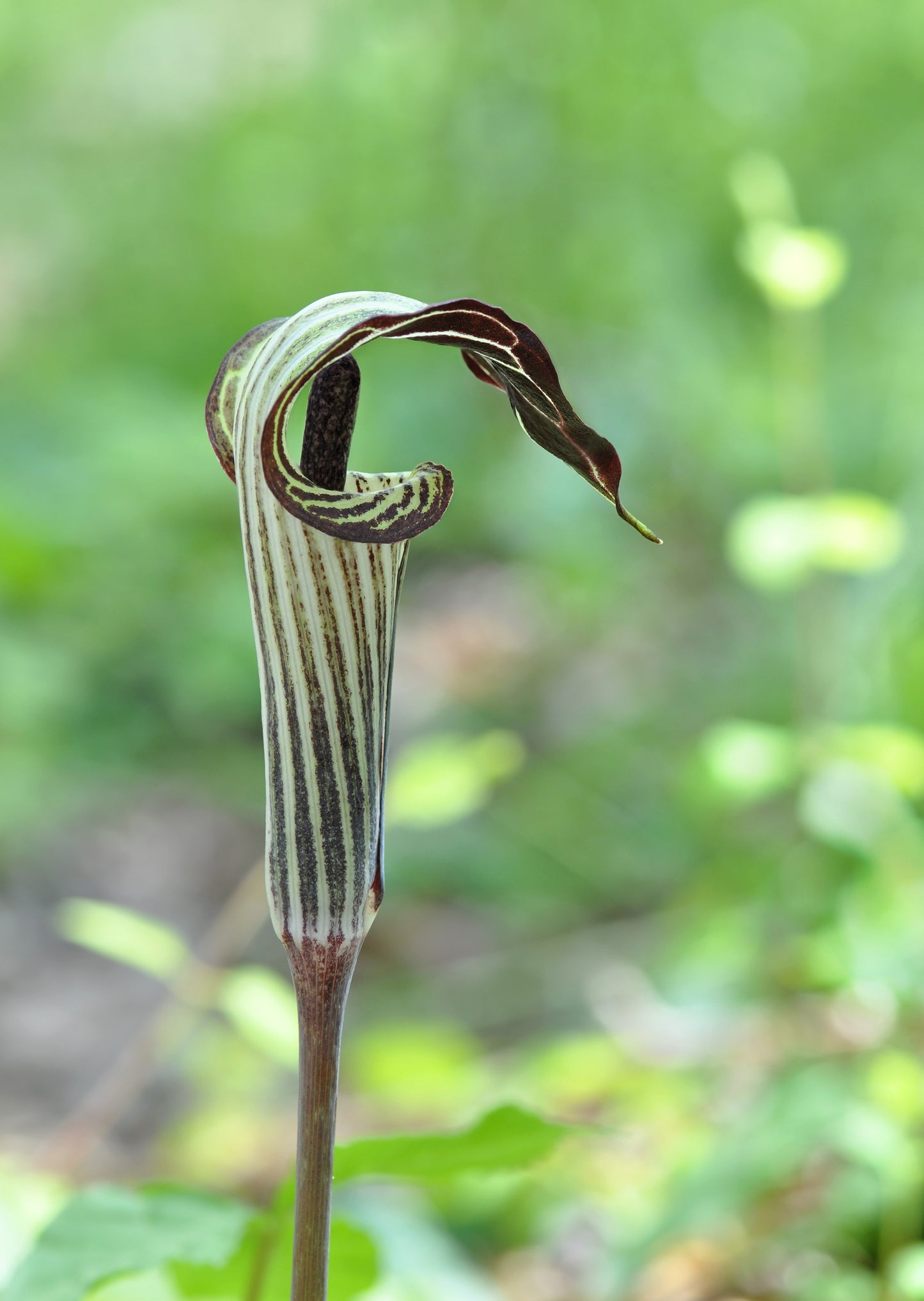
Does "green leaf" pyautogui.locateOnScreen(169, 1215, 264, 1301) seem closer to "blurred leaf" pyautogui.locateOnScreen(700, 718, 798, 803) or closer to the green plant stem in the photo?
the green plant stem

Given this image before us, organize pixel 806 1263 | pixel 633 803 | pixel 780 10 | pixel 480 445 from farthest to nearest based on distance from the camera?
pixel 780 10, pixel 480 445, pixel 633 803, pixel 806 1263

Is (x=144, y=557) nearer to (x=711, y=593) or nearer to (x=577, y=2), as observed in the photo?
(x=711, y=593)

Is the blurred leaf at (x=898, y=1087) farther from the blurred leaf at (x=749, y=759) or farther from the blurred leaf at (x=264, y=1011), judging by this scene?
the blurred leaf at (x=264, y=1011)

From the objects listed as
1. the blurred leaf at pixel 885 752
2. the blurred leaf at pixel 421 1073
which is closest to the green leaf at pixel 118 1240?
the blurred leaf at pixel 885 752

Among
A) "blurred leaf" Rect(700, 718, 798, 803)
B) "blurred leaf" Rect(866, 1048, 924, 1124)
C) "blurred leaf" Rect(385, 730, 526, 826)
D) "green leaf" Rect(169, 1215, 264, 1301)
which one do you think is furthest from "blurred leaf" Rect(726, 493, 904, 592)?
"green leaf" Rect(169, 1215, 264, 1301)

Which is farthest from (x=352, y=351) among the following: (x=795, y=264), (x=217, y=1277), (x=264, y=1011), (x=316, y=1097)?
(x=795, y=264)

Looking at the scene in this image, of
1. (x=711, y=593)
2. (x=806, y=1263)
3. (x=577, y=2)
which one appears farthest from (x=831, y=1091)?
(x=577, y=2)
